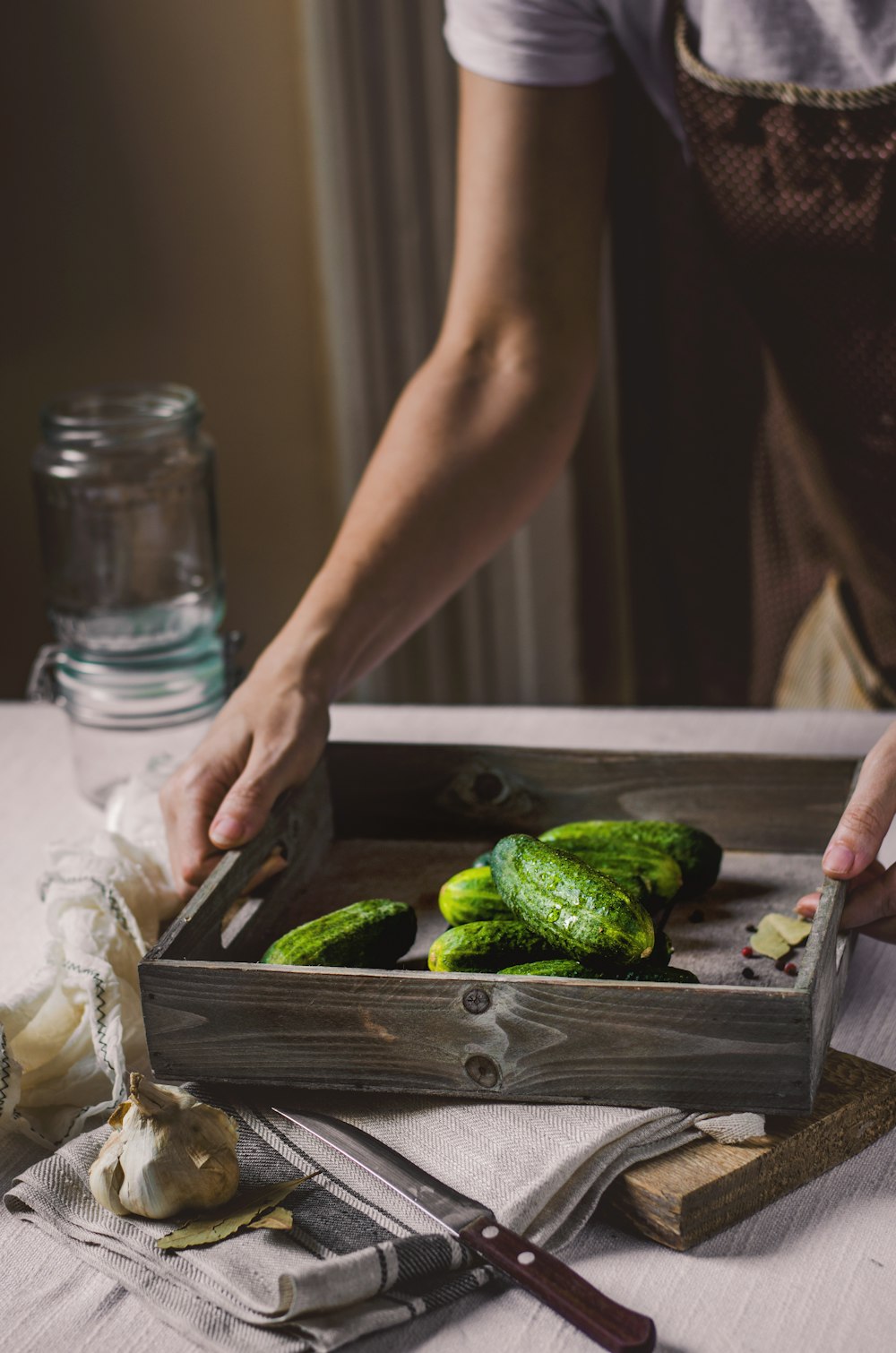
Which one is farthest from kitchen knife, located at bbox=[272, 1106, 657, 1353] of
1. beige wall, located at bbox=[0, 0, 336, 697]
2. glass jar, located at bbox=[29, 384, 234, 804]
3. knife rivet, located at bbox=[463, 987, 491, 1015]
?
beige wall, located at bbox=[0, 0, 336, 697]

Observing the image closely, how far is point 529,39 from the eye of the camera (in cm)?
165

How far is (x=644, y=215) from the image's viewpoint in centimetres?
273

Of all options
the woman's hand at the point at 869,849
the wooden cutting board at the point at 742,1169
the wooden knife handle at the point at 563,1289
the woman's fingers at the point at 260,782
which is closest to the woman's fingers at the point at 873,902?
the woman's hand at the point at 869,849

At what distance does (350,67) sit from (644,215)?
2.07ft

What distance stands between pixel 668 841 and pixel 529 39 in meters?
0.95

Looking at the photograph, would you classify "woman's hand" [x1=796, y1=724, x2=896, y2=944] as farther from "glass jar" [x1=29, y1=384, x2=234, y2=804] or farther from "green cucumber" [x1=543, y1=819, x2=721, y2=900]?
"glass jar" [x1=29, y1=384, x2=234, y2=804]

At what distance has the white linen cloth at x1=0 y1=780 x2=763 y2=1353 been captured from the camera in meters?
0.86

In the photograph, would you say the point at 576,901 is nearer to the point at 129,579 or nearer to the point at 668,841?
the point at 668,841

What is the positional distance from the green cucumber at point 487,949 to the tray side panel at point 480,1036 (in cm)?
7

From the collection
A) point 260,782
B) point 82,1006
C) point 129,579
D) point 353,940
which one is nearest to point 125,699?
point 129,579

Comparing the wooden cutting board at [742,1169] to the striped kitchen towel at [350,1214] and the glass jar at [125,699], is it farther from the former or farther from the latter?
the glass jar at [125,699]

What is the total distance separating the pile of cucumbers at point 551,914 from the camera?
3.31 ft

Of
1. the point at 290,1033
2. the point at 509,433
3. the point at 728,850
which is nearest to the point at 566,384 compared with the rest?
the point at 509,433

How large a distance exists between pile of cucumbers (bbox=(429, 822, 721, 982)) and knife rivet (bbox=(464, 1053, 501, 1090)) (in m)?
0.06
